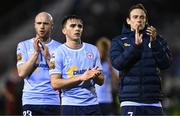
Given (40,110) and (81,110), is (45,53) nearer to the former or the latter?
(40,110)

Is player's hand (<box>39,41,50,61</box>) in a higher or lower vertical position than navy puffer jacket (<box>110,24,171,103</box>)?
higher

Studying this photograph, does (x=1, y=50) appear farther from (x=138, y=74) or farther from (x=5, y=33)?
(x=138, y=74)

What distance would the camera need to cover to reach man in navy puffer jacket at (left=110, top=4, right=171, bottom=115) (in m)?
9.62

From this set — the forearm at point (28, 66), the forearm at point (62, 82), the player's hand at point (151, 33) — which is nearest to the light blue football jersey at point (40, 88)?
the forearm at point (28, 66)

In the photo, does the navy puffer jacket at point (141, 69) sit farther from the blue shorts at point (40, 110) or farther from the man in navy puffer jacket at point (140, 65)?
the blue shorts at point (40, 110)

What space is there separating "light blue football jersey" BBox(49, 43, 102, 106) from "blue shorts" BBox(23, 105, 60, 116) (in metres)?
0.54

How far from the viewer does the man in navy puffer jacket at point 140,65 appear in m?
9.62

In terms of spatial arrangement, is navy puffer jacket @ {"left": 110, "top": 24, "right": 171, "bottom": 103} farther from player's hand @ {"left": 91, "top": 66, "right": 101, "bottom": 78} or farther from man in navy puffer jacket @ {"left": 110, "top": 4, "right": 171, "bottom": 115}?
player's hand @ {"left": 91, "top": 66, "right": 101, "bottom": 78}

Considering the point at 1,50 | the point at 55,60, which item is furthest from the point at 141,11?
the point at 1,50

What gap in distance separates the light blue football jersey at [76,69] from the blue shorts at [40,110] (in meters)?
0.54

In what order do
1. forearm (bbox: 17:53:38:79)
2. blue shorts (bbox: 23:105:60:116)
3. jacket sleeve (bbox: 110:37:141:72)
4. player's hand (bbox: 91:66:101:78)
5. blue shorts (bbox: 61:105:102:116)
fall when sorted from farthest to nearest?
blue shorts (bbox: 23:105:60:116) < forearm (bbox: 17:53:38:79) < blue shorts (bbox: 61:105:102:116) < player's hand (bbox: 91:66:101:78) < jacket sleeve (bbox: 110:37:141:72)

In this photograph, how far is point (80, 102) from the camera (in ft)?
32.4

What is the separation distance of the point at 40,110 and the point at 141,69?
1724 mm

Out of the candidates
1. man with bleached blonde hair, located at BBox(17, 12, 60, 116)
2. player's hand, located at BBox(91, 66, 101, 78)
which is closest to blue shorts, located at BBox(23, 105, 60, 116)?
man with bleached blonde hair, located at BBox(17, 12, 60, 116)
